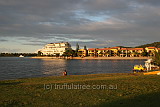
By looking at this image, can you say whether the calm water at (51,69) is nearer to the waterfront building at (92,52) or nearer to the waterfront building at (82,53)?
the waterfront building at (82,53)

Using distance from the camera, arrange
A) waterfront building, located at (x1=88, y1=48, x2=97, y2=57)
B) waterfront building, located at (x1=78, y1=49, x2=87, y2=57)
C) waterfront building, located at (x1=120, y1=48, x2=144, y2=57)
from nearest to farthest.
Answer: waterfront building, located at (x1=120, y1=48, x2=144, y2=57) < waterfront building, located at (x1=78, y1=49, x2=87, y2=57) < waterfront building, located at (x1=88, y1=48, x2=97, y2=57)

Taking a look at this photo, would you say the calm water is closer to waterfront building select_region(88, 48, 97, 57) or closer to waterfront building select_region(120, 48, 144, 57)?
waterfront building select_region(120, 48, 144, 57)

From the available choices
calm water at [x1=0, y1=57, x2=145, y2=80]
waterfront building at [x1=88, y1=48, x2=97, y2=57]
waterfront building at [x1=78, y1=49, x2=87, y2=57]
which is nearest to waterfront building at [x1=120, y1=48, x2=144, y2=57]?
waterfront building at [x1=88, y1=48, x2=97, y2=57]

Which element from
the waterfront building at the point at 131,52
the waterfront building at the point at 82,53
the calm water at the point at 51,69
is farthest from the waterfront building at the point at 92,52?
the calm water at the point at 51,69

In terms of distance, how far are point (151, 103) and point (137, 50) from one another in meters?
170

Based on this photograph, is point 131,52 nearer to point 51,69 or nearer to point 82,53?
point 82,53

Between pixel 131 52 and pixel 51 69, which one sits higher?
pixel 131 52

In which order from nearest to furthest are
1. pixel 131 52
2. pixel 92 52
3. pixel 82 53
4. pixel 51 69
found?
pixel 51 69 < pixel 131 52 < pixel 82 53 < pixel 92 52

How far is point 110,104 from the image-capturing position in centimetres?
816

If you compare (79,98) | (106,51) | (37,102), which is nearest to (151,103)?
(79,98)

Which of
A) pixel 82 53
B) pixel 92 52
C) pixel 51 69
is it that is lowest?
pixel 51 69

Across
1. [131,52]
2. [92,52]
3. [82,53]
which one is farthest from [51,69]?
[92,52]

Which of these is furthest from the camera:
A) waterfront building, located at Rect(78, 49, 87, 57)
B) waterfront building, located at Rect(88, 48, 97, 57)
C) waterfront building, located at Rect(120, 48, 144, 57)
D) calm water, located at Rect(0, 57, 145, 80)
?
waterfront building, located at Rect(88, 48, 97, 57)

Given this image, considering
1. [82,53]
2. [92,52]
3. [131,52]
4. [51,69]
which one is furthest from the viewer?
[92,52]
